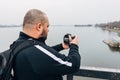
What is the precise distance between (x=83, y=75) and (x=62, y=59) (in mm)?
767

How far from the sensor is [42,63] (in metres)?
1.87

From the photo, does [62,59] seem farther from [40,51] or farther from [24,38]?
[24,38]

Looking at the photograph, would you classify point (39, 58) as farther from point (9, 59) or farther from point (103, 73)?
point (103, 73)

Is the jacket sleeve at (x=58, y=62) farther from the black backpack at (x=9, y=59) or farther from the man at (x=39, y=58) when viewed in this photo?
the black backpack at (x=9, y=59)

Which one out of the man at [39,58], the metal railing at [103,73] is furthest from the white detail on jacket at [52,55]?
the metal railing at [103,73]

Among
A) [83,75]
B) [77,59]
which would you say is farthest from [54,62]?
[83,75]

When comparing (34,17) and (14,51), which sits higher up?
(34,17)

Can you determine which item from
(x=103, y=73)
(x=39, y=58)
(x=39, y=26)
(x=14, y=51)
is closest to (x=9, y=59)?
(x=14, y=51)

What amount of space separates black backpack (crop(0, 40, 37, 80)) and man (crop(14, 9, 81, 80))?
4 cm

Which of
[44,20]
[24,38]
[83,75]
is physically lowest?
[83,75]

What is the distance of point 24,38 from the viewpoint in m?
2.00

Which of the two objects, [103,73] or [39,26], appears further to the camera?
[103,73]

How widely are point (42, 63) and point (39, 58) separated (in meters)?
0.05

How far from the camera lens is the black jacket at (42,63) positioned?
1.87m
